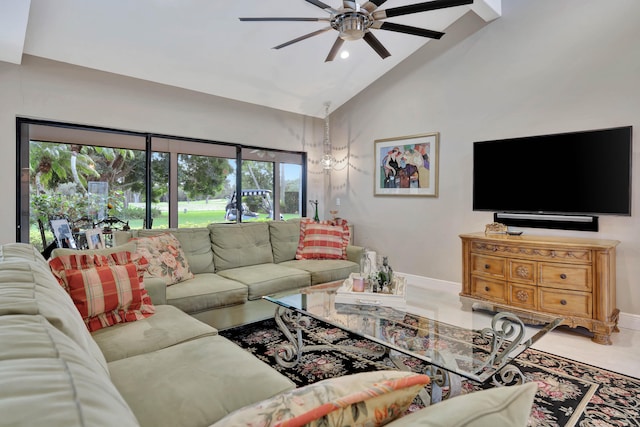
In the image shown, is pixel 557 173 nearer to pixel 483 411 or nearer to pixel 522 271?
pixel 522 271

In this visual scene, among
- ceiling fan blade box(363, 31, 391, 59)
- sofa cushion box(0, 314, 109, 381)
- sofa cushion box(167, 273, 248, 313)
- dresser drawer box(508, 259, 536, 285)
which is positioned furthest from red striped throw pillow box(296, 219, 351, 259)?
sofa cushion box(0, 314, 109, 381)

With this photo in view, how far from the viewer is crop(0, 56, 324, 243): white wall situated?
3363 mm

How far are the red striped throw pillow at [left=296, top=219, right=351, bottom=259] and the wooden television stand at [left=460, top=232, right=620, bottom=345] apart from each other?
1.31 metres

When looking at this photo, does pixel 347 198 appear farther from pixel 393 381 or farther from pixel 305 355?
pixel 393 381

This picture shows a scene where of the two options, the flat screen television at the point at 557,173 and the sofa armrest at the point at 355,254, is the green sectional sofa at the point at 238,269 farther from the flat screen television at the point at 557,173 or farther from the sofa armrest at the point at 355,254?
the flat screen television at the point at 557,173

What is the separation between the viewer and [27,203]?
3537 mm

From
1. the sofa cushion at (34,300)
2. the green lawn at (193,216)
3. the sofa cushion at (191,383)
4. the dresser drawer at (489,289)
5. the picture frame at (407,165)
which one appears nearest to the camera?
the sofa cushion at (34,300)

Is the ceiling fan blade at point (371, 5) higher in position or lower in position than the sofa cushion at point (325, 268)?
higher

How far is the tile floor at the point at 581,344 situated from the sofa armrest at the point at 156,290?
1718 millimetres

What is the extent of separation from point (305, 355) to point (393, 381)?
2.10 m

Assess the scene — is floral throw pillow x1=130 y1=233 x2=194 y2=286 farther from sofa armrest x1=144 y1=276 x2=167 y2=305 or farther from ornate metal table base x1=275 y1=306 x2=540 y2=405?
ornate metal table base x1=275 y1=306 x2=540 y2=405

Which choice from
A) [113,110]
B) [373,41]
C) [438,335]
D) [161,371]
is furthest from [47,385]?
[113,110]

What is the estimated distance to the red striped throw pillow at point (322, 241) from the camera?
3986 millimetres

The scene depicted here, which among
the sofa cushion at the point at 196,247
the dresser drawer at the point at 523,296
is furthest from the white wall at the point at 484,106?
the sofa cushion at the point at 196,247
